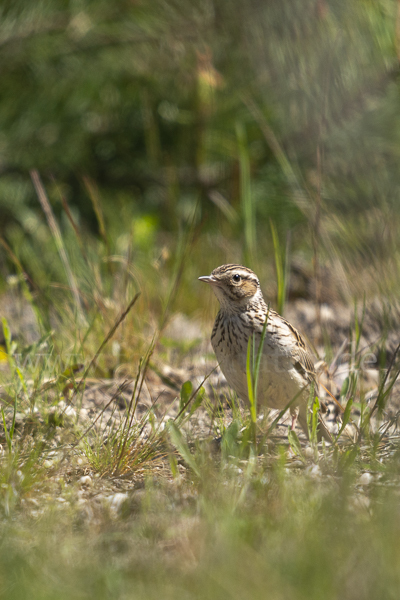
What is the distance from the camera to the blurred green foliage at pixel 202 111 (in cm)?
320

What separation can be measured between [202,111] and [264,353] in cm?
309

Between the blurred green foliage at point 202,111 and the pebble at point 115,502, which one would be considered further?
the blurred green foliage at point 202,111

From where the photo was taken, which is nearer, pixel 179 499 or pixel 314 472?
pixel 179 499

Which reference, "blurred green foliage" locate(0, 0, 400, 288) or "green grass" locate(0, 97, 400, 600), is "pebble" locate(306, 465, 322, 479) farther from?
"blurred green foliage" locate(0, 0, 400, 288)

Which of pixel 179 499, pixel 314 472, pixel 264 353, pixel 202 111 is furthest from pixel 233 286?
pixel 202 111

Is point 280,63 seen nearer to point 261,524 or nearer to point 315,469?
point 315,469


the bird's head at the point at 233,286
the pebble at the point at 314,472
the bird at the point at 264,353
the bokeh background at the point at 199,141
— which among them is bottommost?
the pebble at the point at 314,472

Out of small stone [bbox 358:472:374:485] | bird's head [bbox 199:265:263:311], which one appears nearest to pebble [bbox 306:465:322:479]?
small stone [bbox 358:472:374:485]

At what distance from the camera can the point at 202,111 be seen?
549 centimetres

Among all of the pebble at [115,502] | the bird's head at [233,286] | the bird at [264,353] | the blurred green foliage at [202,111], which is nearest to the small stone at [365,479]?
the bird at [264,353]

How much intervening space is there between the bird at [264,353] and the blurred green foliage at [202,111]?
0.65 meters

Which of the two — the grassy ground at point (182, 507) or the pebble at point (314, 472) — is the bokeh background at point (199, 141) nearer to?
the grassy ground at point (182, 507)

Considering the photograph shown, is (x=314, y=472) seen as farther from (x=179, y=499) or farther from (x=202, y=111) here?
(x=202, y=111)

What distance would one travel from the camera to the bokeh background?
Answer: 3.25 metres
